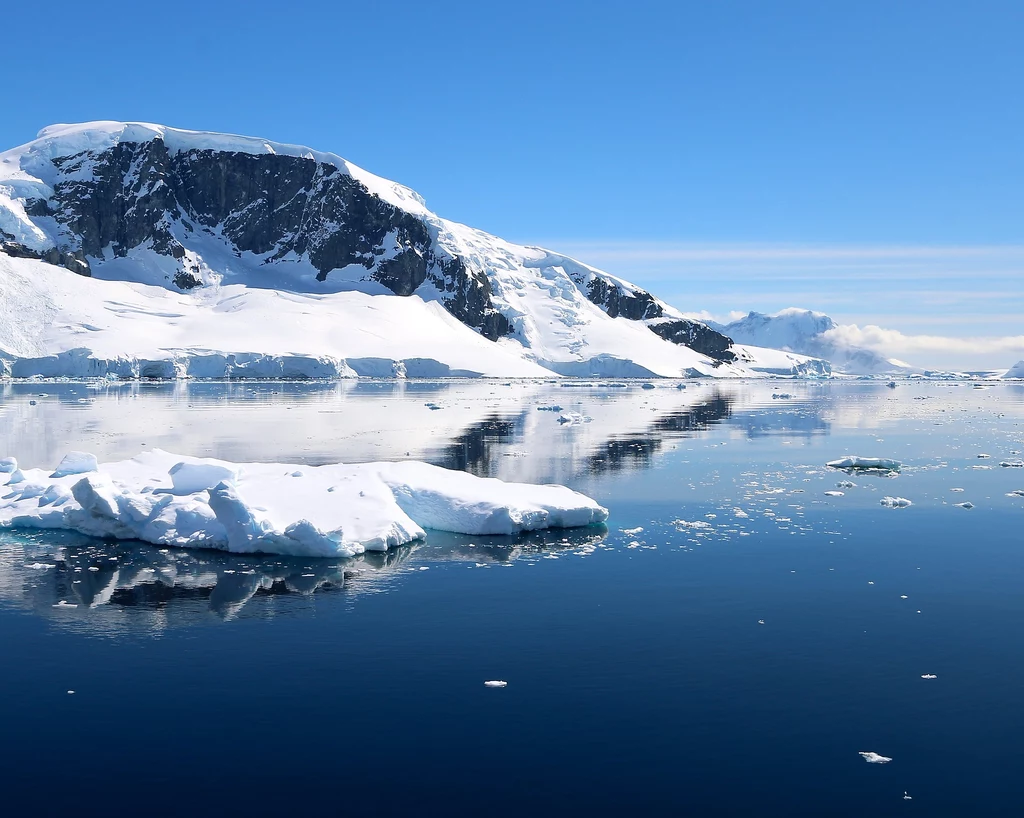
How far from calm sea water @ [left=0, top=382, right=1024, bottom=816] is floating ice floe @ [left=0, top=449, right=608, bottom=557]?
0.58 meters

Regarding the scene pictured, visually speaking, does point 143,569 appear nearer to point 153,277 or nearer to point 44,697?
point 44,697

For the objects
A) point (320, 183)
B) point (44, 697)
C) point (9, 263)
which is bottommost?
point (44, 697)

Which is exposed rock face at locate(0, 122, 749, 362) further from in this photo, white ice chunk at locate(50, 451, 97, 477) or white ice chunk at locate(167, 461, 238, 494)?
white ice chunk at locate(167, 461, 238, 494)

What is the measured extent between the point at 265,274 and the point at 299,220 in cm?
1373

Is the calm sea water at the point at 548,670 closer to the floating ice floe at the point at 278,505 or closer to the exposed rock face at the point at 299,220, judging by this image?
the floating ice floe at the point at 278,505

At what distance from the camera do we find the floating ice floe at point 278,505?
17.4 meters

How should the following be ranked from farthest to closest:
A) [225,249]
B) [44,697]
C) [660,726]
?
[225,249] → [44,697] → [660,726]

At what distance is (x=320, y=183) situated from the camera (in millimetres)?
180875

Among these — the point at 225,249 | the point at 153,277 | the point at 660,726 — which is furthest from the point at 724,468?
the point at 225,249

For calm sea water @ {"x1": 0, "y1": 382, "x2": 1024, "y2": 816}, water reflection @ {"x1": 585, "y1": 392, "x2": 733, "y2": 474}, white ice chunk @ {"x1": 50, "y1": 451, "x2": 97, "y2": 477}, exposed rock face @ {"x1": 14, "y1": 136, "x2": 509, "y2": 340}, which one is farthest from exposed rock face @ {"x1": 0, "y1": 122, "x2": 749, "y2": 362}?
calm sea water @ {"x1": 0, "y1": 382, "x2": 1024, "y2": 816}

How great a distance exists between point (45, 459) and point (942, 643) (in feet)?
87.4

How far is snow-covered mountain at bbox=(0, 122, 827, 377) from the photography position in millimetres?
128000

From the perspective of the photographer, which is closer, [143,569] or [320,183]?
[143,569]

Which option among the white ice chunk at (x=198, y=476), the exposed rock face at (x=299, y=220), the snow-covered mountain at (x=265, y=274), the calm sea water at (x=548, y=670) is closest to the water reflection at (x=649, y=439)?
the calm sea water at (x=548, y=670)
